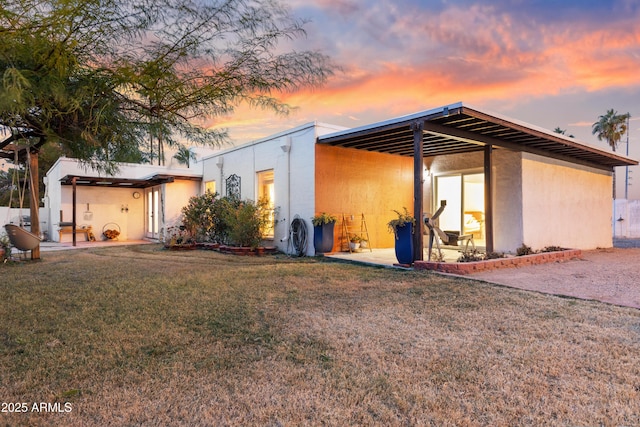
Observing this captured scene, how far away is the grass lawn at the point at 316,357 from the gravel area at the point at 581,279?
547mm

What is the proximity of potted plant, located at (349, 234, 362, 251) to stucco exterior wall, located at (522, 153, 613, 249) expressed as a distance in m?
3.53

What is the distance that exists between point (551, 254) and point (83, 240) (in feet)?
47.1

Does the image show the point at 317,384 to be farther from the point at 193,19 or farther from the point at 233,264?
the point at 233,264

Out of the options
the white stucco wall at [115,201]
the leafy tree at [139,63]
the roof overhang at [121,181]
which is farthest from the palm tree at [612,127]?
the leafy tree at [139,63]

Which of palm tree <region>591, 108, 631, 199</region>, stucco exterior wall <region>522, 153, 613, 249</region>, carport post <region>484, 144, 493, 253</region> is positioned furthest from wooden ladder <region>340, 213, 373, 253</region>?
palm tree <region>591, 108, 631, 199</region>

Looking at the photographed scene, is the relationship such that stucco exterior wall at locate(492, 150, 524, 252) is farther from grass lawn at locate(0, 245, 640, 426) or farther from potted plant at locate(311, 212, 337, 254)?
grass lawn at locate(0, 245, 640, 426)

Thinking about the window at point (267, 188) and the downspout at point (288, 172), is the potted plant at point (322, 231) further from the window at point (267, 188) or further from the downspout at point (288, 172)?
the window at point (267, 188)

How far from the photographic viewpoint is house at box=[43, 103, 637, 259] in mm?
8555

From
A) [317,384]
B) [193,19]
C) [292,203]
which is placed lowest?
[317,384]

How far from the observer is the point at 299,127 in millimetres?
9367

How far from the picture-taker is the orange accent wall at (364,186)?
29.9 feet

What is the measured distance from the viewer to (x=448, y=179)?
34.7ft

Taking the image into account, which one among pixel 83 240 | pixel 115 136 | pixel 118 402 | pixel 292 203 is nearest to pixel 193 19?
pixel 115 136

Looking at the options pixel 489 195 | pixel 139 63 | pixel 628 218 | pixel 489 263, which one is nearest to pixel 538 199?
pixel 489 195
